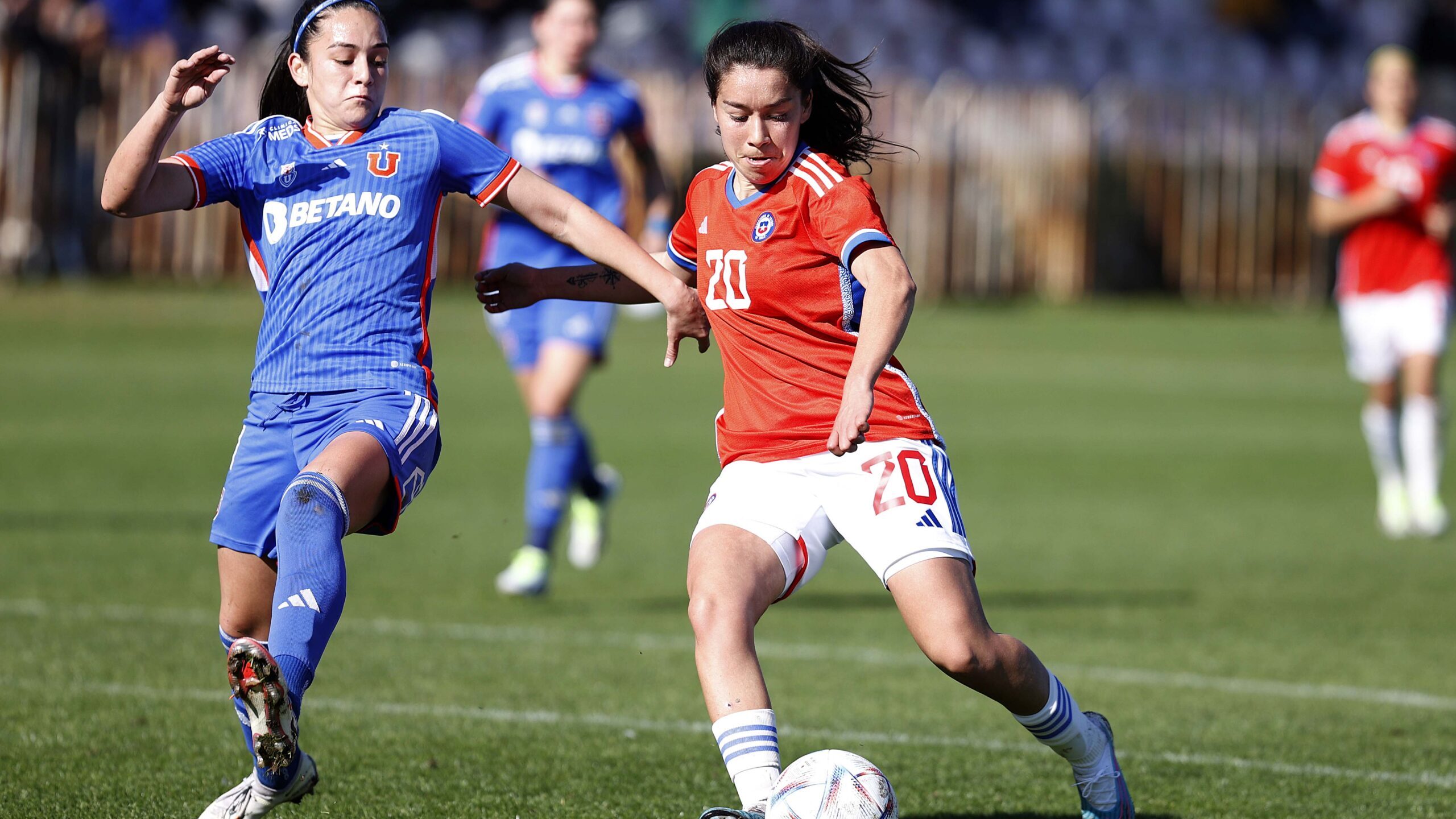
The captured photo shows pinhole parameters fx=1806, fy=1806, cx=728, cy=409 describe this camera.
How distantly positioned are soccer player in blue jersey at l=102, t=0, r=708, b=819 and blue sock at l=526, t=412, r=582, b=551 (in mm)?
4037

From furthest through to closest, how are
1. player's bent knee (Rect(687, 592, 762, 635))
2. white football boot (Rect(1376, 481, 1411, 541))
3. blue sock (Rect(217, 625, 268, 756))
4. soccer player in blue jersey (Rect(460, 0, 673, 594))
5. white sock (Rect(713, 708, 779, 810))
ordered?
1. white football boot (Rect(1376, 481, 1411, 541))
2. soccer player in blue jersey (Rect(460, 0, 673, 594))
3. player's bent knee (Rect(687, 592, 762, 635))
4. white sock (Rect(713, 708, 779, 810))
5. blue sock (Rect(217, 625, 268, 756))

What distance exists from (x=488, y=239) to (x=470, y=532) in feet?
6.75

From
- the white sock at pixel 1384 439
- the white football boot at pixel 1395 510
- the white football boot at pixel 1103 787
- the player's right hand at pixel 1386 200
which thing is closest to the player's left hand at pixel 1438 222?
the player's right hand at pixel 1386 200

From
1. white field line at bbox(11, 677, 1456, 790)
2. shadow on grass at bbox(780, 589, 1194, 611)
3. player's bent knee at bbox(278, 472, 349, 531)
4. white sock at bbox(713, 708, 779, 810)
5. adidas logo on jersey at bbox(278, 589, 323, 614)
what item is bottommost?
shadow on grass at bbox(780, 589, 1194, 611)

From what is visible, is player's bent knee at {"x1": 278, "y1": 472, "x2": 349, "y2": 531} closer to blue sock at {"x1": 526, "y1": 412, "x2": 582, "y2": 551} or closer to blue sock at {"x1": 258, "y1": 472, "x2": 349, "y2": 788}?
blue sock at {"x1": 258, "y1": 472, "x2": 349, "y2": 788}

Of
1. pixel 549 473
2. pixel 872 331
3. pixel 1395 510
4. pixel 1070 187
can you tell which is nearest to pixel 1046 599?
pixel 549 473

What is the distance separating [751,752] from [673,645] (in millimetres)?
3492

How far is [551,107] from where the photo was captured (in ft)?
Result: 30.1

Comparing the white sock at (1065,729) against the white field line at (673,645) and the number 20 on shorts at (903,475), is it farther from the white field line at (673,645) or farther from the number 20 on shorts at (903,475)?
the white field line at (673,645)

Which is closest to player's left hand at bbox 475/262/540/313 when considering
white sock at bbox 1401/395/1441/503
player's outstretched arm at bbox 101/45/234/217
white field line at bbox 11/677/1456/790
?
player's outstretched arm at bbox 101/45/234/217

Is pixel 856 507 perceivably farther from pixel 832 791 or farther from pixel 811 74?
pixel 811 74

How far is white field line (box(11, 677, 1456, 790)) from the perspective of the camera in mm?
5375

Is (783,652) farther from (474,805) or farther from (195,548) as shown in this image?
(195,548)

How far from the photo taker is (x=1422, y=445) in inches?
452
